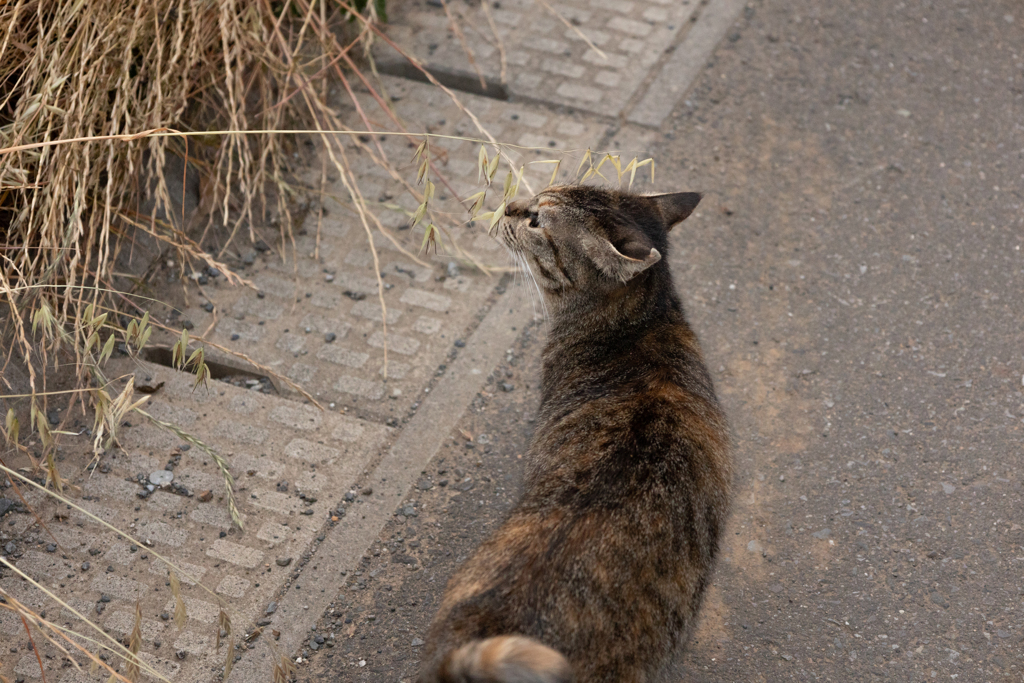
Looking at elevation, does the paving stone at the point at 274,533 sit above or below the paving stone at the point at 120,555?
above

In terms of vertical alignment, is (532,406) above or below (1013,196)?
below

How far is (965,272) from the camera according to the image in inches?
172

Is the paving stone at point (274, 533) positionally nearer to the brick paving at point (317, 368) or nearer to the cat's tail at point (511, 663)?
the brick paving at point (317, 368)

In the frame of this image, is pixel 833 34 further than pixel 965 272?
Yes

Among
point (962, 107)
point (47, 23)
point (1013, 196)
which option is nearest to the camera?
point (47, 23)

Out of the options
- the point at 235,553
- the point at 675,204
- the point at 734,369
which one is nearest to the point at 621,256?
the point at 675,204

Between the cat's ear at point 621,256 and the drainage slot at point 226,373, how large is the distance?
63.5 inches

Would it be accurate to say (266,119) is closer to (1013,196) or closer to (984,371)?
(984,371)

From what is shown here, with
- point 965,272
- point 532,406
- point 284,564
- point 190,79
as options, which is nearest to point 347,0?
point 190,79

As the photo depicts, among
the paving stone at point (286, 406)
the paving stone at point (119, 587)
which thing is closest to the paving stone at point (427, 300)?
the paving stone at point (286, 406)

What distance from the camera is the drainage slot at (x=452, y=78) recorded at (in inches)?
202

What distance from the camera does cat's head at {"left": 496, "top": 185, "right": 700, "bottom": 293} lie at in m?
3.02

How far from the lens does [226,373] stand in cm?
393

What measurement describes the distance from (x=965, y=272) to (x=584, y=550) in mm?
3055
